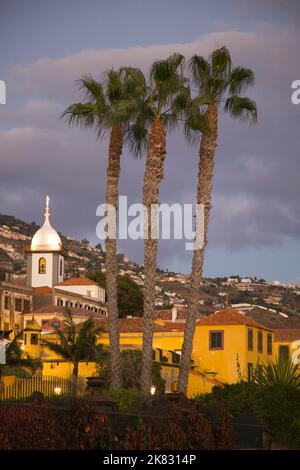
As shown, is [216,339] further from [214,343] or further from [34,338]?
[34,338]

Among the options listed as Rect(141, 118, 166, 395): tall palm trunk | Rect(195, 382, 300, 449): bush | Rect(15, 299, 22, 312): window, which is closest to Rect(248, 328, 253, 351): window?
Rect(195, 382, 300, 449): bush

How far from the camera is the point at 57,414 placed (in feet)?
78.5

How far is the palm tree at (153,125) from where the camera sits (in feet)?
124

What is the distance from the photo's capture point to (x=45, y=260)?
411ft

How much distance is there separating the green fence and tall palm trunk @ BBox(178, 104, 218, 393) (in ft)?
37.4

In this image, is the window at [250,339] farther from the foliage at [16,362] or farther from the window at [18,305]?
the window at [18,305]

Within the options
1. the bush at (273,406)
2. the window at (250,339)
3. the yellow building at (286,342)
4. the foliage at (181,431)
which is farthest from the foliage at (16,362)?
the yellow building at (286,342)

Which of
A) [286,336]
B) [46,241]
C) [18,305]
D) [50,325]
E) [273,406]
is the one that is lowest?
[273,406]

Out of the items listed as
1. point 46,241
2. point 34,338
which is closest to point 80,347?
point 34,338

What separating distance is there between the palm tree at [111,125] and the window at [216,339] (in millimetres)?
27354

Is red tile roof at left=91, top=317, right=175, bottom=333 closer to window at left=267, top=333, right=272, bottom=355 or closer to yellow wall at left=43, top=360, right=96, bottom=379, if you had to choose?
window at left=267, top=333, right=272, bottom=355

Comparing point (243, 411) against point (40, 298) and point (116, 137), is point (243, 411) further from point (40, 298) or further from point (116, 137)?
point (40, 298)

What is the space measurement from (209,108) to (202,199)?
3577 millimetres
